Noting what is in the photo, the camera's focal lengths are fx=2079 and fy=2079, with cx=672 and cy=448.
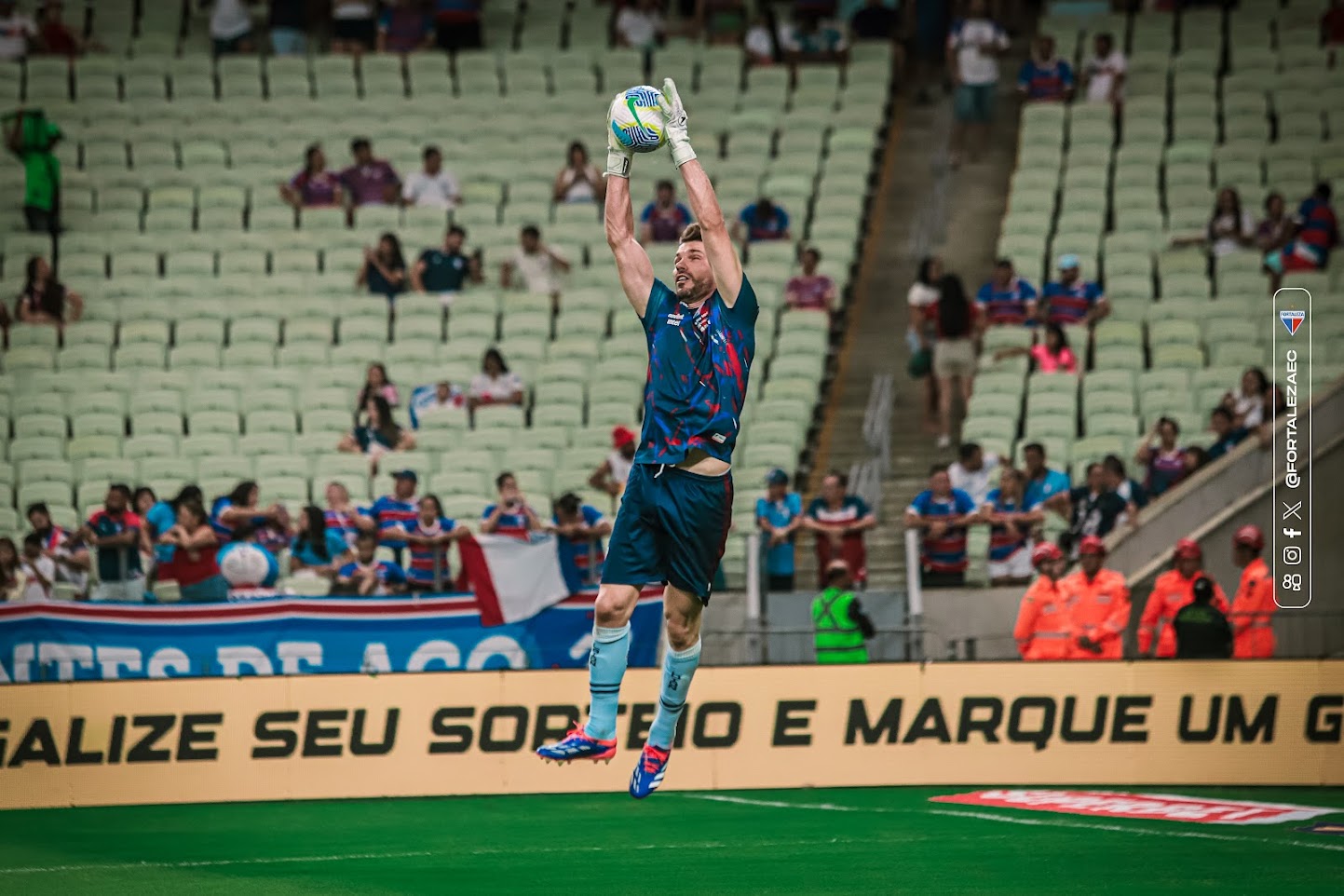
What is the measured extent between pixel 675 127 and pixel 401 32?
61.7 feet

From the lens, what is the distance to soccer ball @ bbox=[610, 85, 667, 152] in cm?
979

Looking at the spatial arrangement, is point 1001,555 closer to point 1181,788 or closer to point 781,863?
point 1181,788

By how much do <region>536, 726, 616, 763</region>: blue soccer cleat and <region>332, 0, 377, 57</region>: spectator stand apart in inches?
760

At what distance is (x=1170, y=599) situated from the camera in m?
16.6

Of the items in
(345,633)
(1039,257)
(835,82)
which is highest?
(835,82)

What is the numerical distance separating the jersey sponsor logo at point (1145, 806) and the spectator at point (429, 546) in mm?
5178

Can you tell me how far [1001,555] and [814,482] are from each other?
300 centimetres

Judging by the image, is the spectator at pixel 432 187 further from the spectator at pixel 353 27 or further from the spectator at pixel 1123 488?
the spectator at pixel 1123 488

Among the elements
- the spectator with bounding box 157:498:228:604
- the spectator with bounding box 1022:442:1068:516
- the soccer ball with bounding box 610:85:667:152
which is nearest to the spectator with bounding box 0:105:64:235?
the spectator with bounding box 157:498:228:604

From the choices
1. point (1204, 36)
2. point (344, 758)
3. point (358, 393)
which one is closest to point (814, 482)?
point (358, 393)

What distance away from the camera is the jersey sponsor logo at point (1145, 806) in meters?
13.4

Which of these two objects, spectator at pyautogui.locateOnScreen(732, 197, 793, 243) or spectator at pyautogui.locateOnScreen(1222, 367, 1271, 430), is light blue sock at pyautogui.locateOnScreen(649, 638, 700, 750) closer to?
spectator at pyautogui.locateOnScreen(1222, 367, 1271, 430)

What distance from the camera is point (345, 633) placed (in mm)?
16969

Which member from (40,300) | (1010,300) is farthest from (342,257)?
(1010,300)
